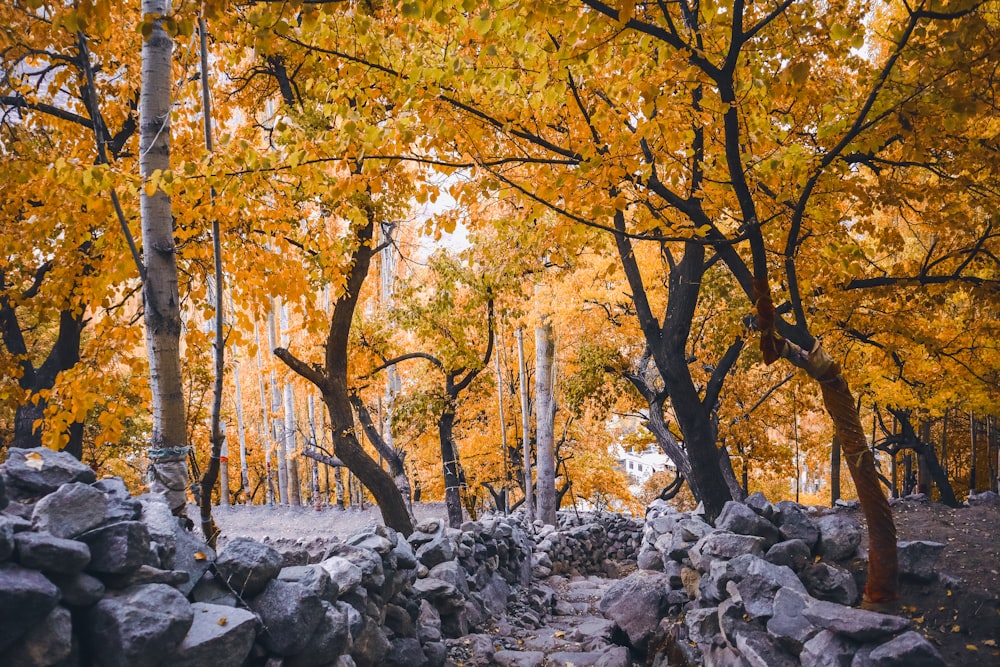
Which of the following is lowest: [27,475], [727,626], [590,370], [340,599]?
[727,626]

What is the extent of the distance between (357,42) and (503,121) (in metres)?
1.12

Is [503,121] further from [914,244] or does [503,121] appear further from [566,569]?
[566,569]

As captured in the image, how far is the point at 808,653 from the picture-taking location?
12.7ft

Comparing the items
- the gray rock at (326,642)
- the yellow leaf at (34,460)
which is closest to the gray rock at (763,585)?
the gray rock at (326,642)

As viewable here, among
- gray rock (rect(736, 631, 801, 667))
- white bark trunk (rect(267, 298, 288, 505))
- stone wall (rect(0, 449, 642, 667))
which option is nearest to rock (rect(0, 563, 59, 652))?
stone wall (rect(0, 449, 642, 667))

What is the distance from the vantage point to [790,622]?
4.22 meters

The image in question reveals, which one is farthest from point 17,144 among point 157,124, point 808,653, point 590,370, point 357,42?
point 590,370

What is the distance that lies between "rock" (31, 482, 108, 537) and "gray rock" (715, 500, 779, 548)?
5.08 metres

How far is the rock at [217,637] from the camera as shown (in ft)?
9.95

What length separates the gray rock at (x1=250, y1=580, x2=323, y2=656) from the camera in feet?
12.3

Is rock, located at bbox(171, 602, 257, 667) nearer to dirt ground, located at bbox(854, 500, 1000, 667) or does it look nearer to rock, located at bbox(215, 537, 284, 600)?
rock, located at bbox(215, 537, 284, 600)

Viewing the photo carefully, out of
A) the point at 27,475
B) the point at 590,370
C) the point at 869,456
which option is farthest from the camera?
the point at 590,370

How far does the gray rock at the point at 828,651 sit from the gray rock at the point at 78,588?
392cm

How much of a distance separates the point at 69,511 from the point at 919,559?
5439 mm
